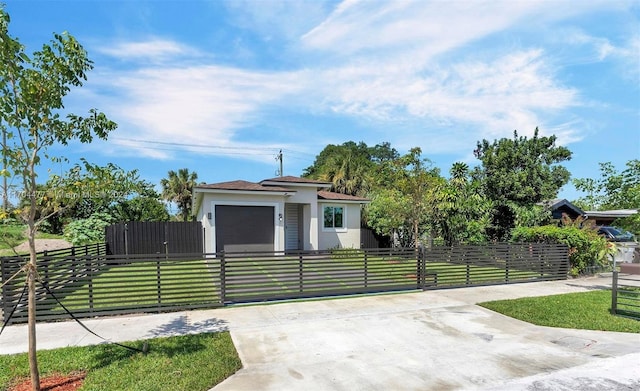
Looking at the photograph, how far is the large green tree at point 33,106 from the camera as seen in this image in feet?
11.8

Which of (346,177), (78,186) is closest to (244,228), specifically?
(78,186)

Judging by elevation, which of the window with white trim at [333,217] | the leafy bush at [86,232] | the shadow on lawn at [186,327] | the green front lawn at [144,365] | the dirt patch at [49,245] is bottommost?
the dirt patch at [49,245]

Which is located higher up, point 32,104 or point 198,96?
point 198,96

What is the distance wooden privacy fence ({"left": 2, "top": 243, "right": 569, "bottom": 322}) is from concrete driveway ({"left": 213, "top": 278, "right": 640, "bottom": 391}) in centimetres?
80

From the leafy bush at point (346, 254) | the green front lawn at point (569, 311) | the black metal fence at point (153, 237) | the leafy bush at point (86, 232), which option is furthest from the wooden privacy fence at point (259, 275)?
the leafy bush at point (86, 232)

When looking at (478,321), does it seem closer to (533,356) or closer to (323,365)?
(533,356)

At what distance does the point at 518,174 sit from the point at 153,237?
16.9 metres

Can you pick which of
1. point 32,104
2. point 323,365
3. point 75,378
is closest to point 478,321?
point 323,365

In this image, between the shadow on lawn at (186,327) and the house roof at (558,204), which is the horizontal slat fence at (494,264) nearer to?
the shadow on lawn at (186,327)

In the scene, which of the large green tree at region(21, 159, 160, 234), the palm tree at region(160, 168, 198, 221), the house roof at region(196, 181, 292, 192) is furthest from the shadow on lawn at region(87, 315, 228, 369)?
the palm tree at region(160, 168, 198, 221)

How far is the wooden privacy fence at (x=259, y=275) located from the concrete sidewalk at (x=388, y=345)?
17.4 inches

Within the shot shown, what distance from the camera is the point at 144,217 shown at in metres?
24.3

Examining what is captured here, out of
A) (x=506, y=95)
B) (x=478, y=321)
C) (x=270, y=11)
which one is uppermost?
(x=270, y=11)

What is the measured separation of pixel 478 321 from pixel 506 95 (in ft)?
32.7
